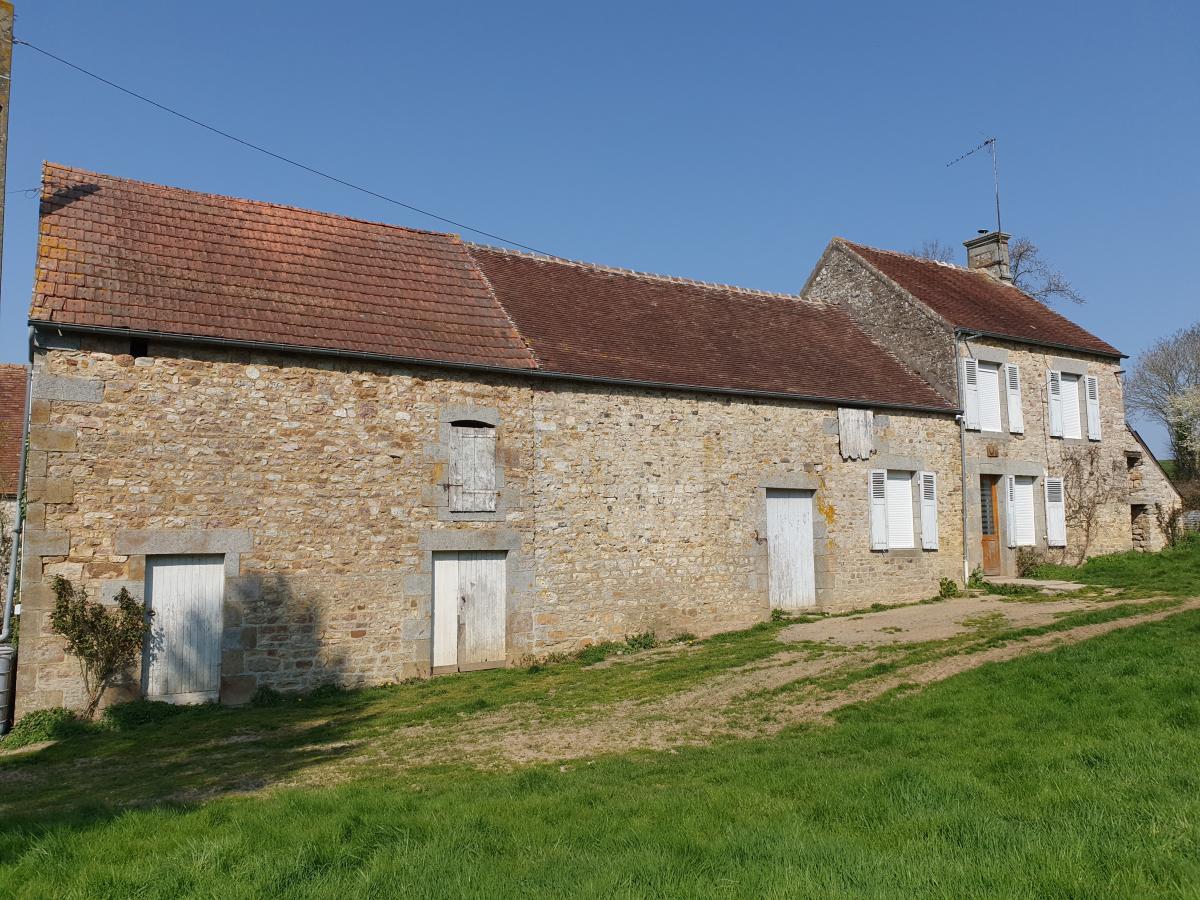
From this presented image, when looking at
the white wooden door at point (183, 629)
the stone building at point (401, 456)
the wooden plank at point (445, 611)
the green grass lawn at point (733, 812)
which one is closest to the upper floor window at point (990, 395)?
the stone building at point (401, 456)

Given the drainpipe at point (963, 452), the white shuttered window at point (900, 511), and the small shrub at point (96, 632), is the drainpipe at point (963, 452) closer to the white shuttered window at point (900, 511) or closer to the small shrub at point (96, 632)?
the white shuttered window at point (900, 511)

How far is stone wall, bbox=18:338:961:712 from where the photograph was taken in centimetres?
951

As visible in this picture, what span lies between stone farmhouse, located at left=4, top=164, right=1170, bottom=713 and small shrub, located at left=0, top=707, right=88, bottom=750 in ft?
0.61

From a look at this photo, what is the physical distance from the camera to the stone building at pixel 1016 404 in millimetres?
16719

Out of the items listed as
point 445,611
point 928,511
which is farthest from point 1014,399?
point 445,611

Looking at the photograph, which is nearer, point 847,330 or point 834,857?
point 834,857

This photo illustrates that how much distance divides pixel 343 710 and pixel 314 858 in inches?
215

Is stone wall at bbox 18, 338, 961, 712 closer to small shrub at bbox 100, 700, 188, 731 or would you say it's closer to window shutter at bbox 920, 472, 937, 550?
small shrub at bbox 100, 700, 188, 731

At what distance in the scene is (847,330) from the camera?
58.4ft

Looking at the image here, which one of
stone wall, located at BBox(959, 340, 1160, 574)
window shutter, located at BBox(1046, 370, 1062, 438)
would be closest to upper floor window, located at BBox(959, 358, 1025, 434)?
stone wall, located at BBox(959, 340, 1160, 574)

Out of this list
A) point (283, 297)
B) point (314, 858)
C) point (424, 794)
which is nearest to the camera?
point (314, 858)

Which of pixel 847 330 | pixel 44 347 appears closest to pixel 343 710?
pixel 44 347

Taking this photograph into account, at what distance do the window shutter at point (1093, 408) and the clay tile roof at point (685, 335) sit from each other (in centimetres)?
481

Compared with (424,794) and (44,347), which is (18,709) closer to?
(44,347)
